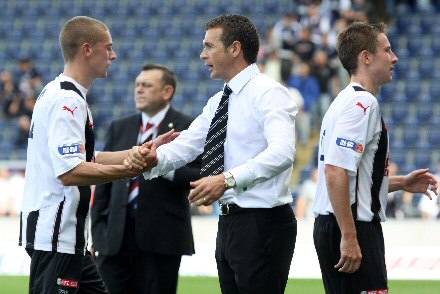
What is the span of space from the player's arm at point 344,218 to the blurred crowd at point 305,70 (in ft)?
34.5

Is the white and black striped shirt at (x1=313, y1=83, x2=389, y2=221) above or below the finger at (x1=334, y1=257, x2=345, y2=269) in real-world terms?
above

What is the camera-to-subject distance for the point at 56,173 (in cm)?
555

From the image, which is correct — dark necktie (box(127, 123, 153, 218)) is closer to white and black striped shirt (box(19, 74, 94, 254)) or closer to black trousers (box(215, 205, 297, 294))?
white and black striped shirt (box(19, 74, 94, 254))

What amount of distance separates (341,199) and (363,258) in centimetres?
37

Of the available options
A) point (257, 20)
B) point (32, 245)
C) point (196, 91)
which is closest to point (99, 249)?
point (32, 245)

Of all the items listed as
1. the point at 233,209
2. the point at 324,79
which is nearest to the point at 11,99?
the point at 324,79

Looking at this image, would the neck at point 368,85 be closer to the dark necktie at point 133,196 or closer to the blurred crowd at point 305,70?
the dark necktie at point 133,196

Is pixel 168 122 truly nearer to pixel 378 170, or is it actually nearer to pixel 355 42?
pixel 355 42

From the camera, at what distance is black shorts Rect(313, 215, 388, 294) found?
5.34 m

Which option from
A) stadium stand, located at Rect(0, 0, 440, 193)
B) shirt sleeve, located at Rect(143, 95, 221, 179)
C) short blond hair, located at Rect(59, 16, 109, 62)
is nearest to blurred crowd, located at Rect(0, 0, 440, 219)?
stadium stand, located at Rect(0, 0, 440, 193)

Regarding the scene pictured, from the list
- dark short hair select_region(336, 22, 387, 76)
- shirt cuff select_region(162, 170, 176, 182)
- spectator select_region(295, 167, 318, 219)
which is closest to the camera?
dark short hair select_region(336, 22, 387, 76)

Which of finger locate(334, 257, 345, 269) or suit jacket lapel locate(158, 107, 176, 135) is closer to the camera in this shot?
finger locate(334, 257, 345, 269)

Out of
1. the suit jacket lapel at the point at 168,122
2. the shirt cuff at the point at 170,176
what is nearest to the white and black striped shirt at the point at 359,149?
the shirt cuff at the point at 170,176

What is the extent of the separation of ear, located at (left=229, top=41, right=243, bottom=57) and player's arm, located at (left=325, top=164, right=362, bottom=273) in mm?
887
